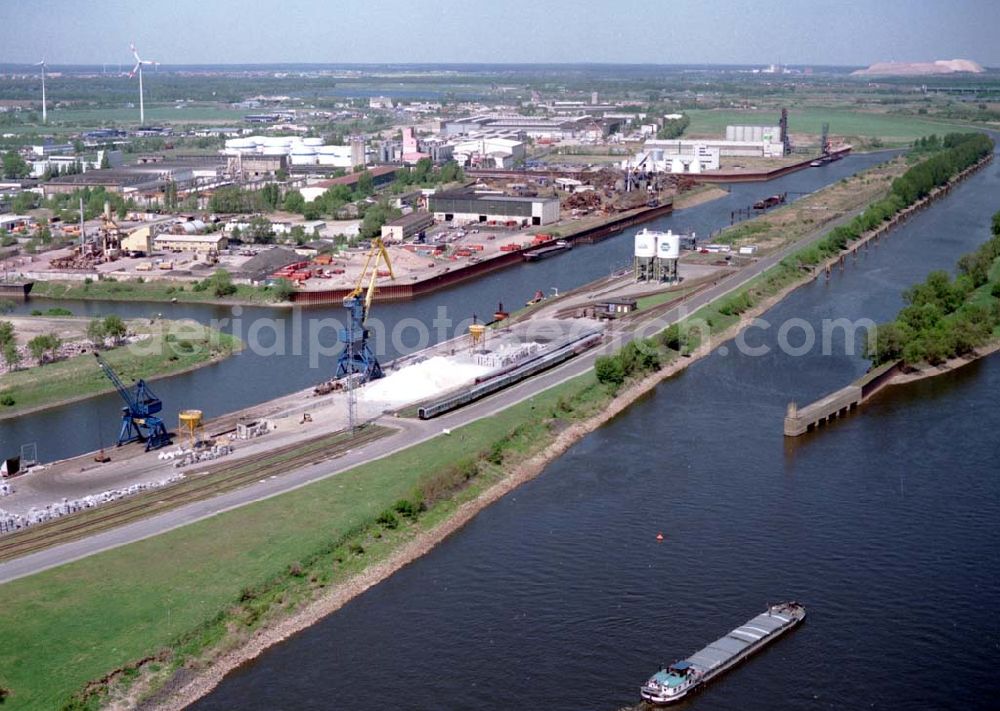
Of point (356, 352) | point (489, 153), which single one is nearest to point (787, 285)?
point (356, 352)

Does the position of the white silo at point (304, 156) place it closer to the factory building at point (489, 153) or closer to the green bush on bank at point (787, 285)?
the factory building at point (489, 153)

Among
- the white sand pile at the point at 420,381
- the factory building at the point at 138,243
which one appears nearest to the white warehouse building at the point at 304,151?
the factory building at the point at 138,243

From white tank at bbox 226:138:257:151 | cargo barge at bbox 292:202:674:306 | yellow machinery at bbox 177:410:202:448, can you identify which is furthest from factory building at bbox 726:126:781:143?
yellow machinery at bbox 177:410:202:448

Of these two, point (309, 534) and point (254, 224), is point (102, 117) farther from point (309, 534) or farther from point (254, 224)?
point (309, 534)

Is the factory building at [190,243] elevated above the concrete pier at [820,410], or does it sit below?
above

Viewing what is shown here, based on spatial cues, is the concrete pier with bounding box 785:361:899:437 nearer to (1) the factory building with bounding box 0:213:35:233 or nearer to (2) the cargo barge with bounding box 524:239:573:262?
(2) the cargo barge with bounding box 524:239:573:262

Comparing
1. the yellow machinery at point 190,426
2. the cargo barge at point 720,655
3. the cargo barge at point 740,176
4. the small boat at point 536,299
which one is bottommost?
the cargo barge at point 720,655

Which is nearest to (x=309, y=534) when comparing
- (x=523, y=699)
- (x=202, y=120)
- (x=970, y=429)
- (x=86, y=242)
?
(x=523, y=699)

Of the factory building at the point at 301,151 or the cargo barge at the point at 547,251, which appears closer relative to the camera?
the cargo barge at the point at 547,251
